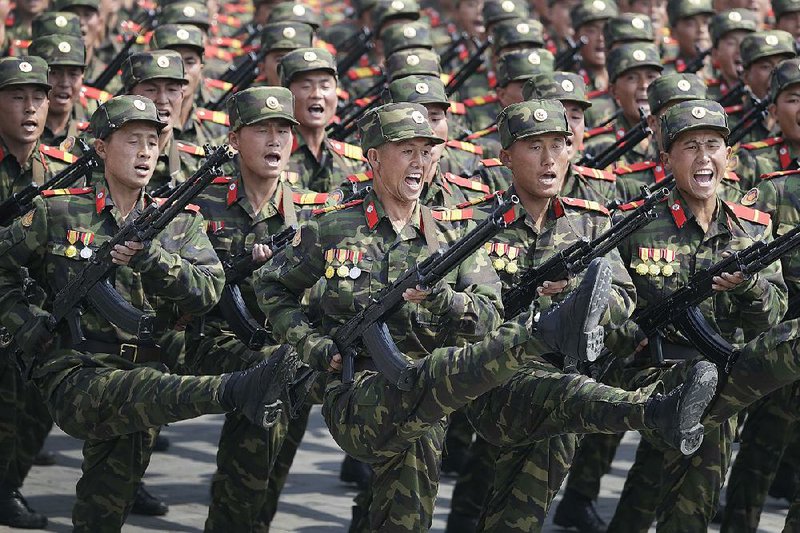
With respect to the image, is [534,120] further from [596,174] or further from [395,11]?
[395,11]

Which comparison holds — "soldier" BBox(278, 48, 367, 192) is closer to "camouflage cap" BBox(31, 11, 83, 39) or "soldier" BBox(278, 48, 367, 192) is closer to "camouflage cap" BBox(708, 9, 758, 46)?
"camouflage cap" BBox(31, 11, 83, 39)

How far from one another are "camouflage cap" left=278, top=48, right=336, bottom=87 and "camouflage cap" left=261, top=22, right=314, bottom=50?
173cm

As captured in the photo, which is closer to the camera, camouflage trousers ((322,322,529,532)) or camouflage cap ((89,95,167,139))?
camouflage trousers ((322,322,529,532))

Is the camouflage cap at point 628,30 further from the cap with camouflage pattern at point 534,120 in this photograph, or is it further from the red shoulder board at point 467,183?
the cap with camouflage pattern at point 534,120

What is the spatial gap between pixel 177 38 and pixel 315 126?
194 cm

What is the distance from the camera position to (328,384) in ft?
32.6

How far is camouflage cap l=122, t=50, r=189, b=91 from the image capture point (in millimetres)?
12523

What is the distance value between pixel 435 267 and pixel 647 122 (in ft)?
13.0

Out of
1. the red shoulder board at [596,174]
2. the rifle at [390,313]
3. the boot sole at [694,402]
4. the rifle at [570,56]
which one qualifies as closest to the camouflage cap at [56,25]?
the rifle at [570,56]

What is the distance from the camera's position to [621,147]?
1295 centimetres

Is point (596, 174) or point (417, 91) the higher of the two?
point (417, 91)

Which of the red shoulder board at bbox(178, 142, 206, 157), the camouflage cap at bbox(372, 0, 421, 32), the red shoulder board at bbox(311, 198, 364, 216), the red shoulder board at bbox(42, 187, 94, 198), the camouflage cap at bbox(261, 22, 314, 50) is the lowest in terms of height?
the red shoulder board at bbox(42, 187, 94, 198)

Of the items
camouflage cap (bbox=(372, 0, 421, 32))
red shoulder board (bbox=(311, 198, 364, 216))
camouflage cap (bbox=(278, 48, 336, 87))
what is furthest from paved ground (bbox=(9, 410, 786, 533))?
camouflage cap (bbox=(372, 0, 421, 32))

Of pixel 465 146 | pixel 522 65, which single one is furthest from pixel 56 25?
pixel 522 65
